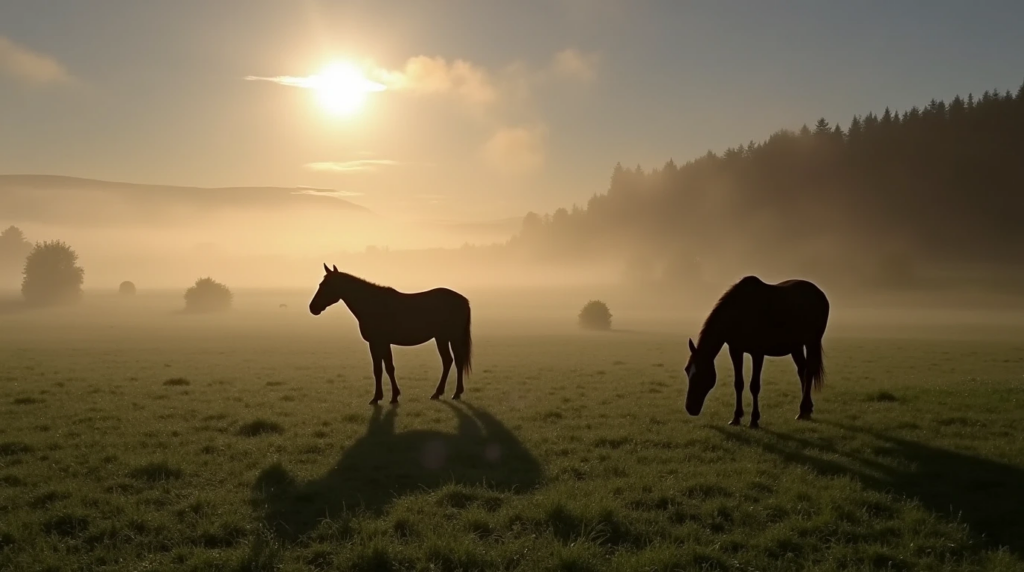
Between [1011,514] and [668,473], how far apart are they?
408 cm

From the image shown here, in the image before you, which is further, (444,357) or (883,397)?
(444,357)

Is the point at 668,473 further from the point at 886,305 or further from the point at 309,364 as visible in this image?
the point at 886,305

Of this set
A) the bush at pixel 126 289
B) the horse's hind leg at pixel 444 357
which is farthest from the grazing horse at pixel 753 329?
the bush at pixel 126 289

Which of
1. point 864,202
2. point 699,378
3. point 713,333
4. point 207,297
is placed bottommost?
point 699,378

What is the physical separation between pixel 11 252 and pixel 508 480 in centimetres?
18004

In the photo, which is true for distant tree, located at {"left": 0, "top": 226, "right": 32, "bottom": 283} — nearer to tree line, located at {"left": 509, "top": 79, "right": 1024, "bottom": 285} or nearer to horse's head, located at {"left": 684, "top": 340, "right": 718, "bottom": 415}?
tree line, located at {"left": 509, "top": 79, "right": 1024, "bottom": 285}

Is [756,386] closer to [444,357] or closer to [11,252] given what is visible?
[444,357]

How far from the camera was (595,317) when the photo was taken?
205 ft

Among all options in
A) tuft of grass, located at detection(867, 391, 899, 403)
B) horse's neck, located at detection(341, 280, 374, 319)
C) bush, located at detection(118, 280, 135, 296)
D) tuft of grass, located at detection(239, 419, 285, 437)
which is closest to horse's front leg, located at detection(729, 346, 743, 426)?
tuft of grass, located at detection(867, 391, 899, 403)

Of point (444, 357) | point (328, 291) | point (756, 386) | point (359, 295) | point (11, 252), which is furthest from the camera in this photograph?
point (11, 252)

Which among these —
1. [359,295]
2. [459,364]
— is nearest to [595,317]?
[459,364]

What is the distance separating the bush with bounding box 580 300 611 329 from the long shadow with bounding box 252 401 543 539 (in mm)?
51232

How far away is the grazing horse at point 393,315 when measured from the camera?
48.1ft

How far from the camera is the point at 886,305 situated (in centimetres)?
9288
